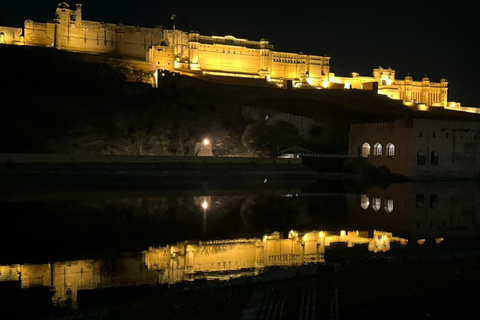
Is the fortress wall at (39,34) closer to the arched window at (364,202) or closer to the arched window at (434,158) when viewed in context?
the arched window at (434,158)

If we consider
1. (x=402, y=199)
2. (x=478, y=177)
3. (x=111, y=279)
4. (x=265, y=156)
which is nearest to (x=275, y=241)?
(x=111, y=279)

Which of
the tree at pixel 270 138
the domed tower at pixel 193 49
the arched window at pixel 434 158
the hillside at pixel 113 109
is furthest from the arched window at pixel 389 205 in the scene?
the domed tower at pixel 193 49

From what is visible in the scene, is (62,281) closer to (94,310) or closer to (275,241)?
(94,310)

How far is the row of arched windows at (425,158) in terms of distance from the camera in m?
34.6

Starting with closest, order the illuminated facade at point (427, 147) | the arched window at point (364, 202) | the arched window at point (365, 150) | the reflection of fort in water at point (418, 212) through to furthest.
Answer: the reflection of fort in water at point (418, 212) < the arched window at point (364, 202) < the illuminated facade at point (427, 147) < the arched window at point (365, 150)

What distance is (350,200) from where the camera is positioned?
20922mm

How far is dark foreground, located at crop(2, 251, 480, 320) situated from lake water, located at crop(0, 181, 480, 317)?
355 millimetres

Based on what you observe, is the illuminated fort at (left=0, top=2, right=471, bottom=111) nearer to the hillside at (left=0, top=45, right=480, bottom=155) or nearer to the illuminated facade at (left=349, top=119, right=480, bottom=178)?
the hillside at (left=0, top=45, right=480, bottom=155)

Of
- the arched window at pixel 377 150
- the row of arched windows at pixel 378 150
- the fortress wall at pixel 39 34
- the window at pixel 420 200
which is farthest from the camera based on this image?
the fortress wall at pixel 39 34

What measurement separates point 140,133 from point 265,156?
10.2 m

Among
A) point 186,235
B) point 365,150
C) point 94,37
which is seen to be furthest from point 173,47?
point 186,235

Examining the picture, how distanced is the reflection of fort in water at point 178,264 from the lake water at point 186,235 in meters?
0.02

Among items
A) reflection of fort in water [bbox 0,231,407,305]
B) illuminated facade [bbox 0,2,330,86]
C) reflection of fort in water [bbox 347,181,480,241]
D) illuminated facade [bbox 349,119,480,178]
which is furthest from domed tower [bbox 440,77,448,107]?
reflection of fort in water [bbox 0,231,407,305]

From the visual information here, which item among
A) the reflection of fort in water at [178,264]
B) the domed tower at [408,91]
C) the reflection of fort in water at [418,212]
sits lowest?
the reflection of fort in water at [178,264]
